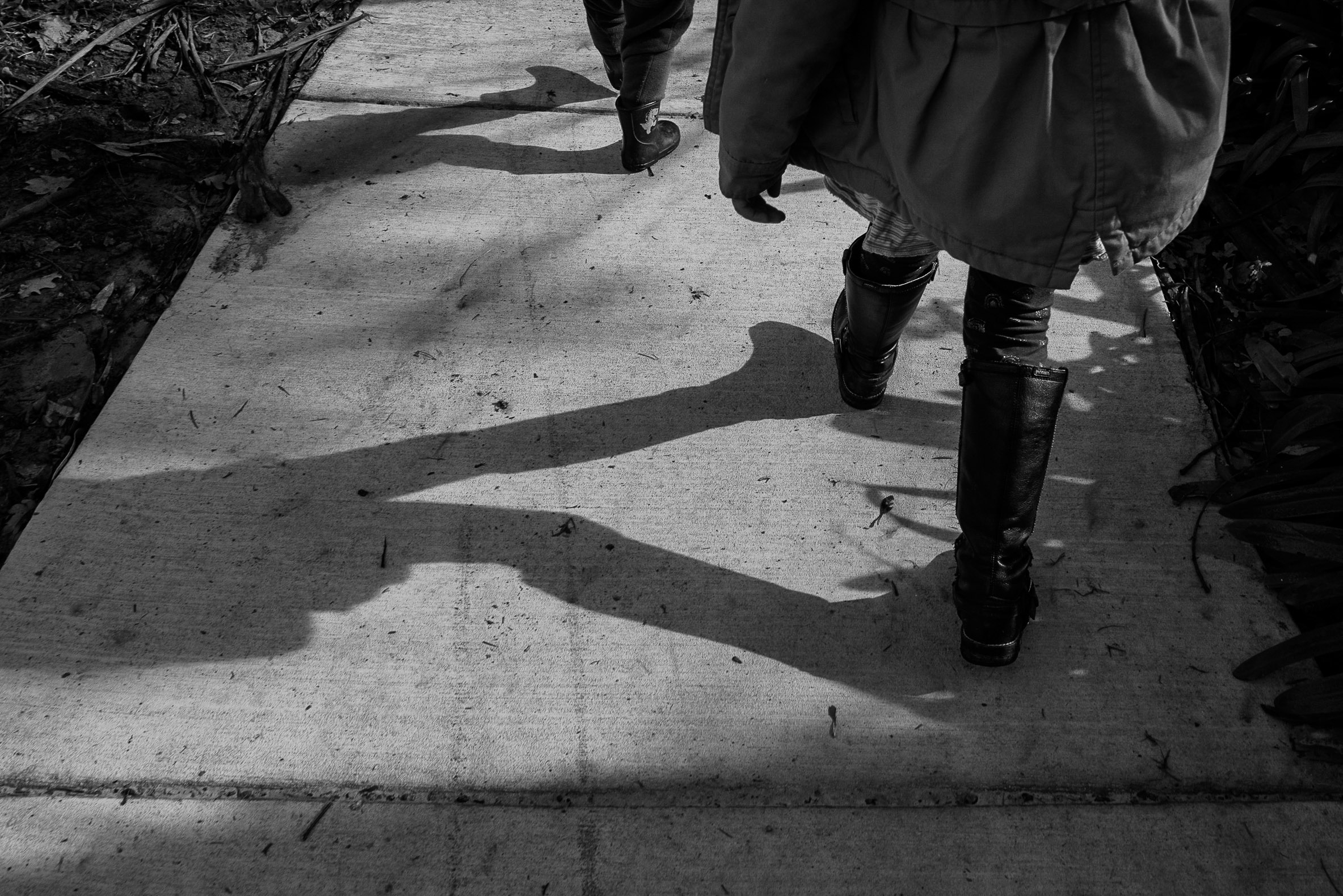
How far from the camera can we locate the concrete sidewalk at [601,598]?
1.66 m

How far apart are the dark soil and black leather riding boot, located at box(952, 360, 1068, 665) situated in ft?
6.61

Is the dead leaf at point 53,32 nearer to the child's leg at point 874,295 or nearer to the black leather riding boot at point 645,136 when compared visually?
the black leather riding boot at point 645,136

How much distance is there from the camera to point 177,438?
7.41 ft

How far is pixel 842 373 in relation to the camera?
233cm

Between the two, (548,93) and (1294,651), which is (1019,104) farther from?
(548,93)

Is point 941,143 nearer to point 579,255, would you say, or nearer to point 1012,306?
point 1012,306

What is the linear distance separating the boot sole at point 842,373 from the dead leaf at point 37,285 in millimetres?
2106

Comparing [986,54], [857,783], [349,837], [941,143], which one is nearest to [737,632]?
[857,783]

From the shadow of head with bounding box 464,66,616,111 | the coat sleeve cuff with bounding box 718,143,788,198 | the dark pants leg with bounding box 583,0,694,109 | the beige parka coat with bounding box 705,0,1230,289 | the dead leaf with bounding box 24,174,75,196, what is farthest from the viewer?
the shadow of head with bounding box 464,66,616,111

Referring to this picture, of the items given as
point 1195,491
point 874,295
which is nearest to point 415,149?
point 874,295

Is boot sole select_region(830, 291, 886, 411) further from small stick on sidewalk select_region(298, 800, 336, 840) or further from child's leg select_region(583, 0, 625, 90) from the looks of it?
small stick on sidewalk select_region(298, 800, 336, 840)

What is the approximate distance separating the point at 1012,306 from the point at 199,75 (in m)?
3.04

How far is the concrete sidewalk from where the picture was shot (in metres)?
1.66

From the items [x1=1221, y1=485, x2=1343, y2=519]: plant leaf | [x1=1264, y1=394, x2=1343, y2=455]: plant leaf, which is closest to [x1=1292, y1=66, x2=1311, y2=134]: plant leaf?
[x1=1264, y1=394, x2=1343, y2=455]: plant leaf
